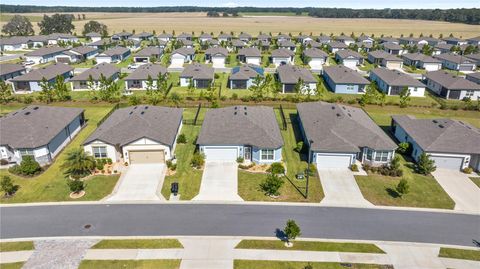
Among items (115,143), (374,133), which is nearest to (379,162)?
(374,133)

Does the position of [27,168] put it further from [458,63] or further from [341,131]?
[458,63]

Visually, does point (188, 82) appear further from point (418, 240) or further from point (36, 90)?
point (418, 240)

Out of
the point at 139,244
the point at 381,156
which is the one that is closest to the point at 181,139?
the point at 139,244

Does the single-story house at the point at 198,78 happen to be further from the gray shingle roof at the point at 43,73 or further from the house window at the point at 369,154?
the house window at the point at 369,154

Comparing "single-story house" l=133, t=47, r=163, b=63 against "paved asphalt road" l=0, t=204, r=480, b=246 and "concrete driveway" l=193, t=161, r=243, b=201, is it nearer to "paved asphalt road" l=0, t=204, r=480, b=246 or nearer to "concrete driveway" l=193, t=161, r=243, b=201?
"concrete driveway" l=193, t=161, r=243, b=201

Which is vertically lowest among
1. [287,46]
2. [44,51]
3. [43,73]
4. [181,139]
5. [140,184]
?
[140,184]
